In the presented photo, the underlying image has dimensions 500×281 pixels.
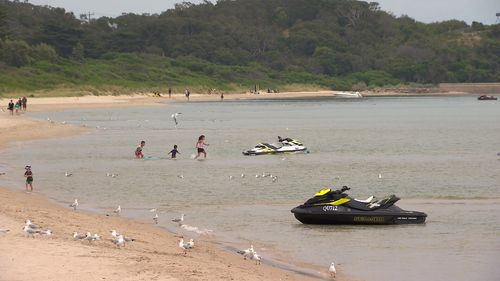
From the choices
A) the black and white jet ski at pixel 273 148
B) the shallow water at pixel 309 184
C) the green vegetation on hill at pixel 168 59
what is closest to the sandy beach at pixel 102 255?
the shallow water at pixel 309 184

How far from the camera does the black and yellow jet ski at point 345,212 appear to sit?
2236 cm

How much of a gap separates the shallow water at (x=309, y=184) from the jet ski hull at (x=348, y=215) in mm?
233

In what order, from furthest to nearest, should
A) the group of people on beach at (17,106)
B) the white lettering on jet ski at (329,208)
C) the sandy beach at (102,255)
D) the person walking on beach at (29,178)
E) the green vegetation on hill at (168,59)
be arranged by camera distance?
1. the green vegetation on hill at (168,59)
2. the group of people on beach at (17,106)
3. the person walking on beach at (29,178)
4. the white lettering on jet ski at (329,208)
5. the sandy beach at (102,255)

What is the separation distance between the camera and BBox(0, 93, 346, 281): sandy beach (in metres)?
14.1

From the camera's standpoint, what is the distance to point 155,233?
20.8 meters

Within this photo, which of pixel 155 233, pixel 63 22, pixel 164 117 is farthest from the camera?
pixel 63 22

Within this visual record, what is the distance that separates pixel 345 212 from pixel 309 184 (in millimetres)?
9771

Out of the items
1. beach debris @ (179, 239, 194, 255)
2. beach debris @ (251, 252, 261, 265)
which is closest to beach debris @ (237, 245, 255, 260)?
beach debris @ (251, 252, 261, 265)

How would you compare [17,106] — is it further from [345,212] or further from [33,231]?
[33,231]

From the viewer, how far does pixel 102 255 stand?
1559cm

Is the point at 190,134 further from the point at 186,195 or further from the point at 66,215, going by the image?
the point at 66,215

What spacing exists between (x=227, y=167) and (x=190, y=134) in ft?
70.8

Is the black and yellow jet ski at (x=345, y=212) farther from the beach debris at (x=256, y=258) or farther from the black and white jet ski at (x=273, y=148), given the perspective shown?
the black and white jet ski at (x=273, y=148)

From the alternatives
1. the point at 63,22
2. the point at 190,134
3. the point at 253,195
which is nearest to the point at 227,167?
the point at 253,195
